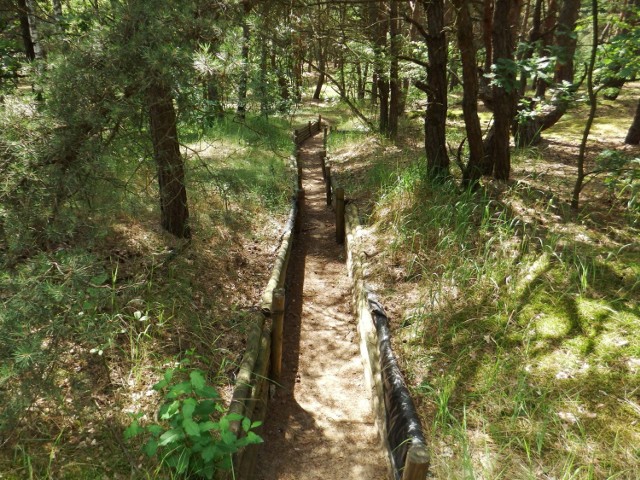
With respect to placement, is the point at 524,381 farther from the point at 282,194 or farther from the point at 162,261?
the point at 282,194

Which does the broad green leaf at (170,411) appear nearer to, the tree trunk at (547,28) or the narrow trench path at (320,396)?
the narrow trench path at (320,396)

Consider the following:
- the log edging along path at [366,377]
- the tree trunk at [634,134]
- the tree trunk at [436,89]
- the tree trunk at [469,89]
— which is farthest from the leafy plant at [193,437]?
the tree trunk at [634,134]

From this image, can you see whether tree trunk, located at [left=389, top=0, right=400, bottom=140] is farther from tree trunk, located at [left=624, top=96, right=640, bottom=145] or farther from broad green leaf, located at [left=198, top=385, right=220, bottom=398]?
broad green leaf, located at [left=198, top=385, right=220, bottom=398]

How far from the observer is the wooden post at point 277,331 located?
419 cm

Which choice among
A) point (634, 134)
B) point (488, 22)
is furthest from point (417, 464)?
point (634, 134)

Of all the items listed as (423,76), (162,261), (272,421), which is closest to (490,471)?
(272,421)

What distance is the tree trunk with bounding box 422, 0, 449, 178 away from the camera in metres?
6.94

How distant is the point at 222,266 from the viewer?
5500 millimetres

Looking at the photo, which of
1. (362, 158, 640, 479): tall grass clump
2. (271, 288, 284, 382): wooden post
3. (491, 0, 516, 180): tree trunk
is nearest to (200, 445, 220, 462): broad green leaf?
(362, 158, 640, 479): tall grass clump

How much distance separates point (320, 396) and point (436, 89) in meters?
5.49

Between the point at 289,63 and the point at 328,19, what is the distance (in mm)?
4765

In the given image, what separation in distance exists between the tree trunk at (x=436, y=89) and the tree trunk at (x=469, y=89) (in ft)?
1.51

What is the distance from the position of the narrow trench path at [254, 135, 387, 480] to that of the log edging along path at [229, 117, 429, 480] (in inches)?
7.2

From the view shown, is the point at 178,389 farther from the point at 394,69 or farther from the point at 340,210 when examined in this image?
the point at 394,69
